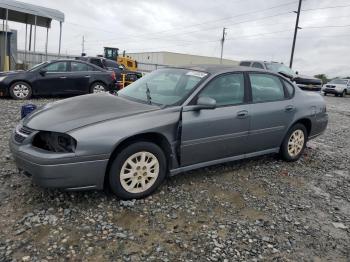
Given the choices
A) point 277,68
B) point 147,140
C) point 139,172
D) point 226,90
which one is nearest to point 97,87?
point 226,90

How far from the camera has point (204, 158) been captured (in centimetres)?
428

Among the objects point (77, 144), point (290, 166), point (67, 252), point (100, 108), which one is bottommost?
point (67, 252)

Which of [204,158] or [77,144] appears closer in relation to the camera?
[77,144]

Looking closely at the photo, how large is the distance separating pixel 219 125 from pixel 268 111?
1045 mm

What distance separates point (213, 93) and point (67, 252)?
2548 mm

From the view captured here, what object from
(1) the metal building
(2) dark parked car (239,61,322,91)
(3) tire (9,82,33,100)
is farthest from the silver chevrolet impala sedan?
(1) the metal building

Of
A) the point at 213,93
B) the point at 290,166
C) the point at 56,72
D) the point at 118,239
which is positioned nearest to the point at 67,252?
the point at 118,239

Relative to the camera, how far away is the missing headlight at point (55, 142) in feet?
10.8

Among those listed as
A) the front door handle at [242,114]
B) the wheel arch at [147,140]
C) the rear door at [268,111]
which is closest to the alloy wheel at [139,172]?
the wheel arch at [147,140]

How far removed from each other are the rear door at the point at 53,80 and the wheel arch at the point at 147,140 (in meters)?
7.61

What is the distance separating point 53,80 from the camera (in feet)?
34.4

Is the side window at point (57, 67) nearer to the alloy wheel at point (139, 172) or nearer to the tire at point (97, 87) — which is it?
the tire at point (97, 87)

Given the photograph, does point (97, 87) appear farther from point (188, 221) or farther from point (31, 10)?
point (188, 221)

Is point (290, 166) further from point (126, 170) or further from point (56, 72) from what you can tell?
point (56, 72)
